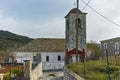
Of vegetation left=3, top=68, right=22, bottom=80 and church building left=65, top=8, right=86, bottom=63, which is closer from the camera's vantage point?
vegetation left=3, top=68, right=22, bottom=80

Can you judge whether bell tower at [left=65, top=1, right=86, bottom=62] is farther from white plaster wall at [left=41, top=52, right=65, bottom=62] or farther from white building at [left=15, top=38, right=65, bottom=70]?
white plaster wall at [left=41, top=52, right=65, bottom=62]

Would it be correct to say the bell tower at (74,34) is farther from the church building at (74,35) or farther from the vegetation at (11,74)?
the vegetation at (11,74)

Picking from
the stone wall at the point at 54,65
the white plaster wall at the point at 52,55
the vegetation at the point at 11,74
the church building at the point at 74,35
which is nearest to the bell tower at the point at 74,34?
the church building at the point at 74,35

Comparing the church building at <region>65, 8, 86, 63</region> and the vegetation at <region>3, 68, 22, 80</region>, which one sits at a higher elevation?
the church building at <region>65, 8, 86, 63</region>

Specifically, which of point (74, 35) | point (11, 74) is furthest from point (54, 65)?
point (11, 74)

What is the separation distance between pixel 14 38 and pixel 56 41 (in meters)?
47.3

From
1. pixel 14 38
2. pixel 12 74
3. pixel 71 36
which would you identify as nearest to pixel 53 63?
pixel 71 36

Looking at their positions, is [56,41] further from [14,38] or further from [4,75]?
[14,38]

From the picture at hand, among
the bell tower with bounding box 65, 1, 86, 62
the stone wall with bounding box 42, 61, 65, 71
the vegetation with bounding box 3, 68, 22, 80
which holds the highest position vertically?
the bell tower with bounding box 65, 1, 86, 62

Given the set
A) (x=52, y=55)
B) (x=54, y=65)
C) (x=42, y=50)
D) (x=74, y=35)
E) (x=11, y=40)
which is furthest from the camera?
(x=11, y=40)

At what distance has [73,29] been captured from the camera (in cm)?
5247

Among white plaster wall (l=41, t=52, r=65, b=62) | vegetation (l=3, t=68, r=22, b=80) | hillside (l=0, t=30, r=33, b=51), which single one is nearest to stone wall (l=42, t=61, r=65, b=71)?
white plaster wall (l=41, t=52, r=65, b=62)

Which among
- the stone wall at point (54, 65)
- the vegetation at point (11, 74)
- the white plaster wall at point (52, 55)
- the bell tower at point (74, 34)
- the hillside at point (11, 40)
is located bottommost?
the vegetation at point (11, 74)

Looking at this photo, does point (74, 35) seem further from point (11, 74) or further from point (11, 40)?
point (11, 40)
